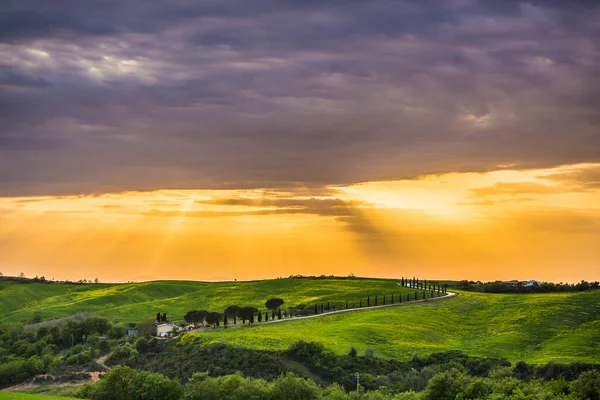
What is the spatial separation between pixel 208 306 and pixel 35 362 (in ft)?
220

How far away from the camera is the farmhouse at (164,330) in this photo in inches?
4914

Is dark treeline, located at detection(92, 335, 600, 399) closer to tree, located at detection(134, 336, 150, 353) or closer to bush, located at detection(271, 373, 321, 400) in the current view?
bush, located at detection(271, 373, 321, 400)

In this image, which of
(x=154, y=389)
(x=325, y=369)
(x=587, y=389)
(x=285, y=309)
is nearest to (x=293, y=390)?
(x=154, y=389)

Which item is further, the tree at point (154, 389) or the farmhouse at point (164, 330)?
the farmhouse at point (164, 330)

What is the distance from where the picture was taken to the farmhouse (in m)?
125

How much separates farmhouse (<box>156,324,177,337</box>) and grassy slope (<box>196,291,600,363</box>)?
1182 centimetres

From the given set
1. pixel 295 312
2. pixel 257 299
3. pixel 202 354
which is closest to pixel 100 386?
pixel 202 354

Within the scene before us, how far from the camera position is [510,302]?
143m

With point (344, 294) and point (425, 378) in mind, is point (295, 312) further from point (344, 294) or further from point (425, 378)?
point (425, 378)

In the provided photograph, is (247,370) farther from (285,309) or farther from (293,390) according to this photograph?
(285,309)

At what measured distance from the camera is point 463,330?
400 ft

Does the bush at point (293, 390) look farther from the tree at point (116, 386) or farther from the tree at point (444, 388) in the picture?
the tree at point (116, 386)

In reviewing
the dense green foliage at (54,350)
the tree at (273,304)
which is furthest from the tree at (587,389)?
the tree at (273,304)

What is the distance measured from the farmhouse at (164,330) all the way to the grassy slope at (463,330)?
1182 cm
